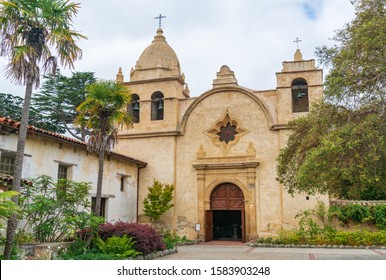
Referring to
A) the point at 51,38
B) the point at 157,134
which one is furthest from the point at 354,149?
the point at 157,134

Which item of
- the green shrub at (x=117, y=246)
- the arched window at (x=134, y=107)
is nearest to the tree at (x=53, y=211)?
the green shrub at (x=117, y=246)

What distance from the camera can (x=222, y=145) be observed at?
931 inches

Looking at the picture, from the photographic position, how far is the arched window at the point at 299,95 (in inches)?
927

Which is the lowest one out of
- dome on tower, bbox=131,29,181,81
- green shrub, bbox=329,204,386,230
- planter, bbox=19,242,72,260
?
planter, bbox=19,242,72,260

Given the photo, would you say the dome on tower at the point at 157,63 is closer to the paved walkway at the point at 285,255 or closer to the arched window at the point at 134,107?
the arched window at the point at 134,107

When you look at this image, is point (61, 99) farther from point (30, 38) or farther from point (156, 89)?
point (30, 38)

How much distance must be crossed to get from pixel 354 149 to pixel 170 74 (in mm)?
16175

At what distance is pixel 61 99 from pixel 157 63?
1270cm

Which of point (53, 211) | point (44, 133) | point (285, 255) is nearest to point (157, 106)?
point (44, 133)

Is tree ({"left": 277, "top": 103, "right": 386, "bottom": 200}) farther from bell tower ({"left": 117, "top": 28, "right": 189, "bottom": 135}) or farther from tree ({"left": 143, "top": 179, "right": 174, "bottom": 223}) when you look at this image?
bell tower ({"left": 117, "top": 28, "right": 189, "bottom": 135})

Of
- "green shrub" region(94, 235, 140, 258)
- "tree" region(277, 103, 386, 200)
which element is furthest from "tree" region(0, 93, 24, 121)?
"tree" region(277, 103, 386, 200)

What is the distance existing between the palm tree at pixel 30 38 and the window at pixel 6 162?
4.53m

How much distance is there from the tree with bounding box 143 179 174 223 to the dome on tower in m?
7.30

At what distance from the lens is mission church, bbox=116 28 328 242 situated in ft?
72.7
